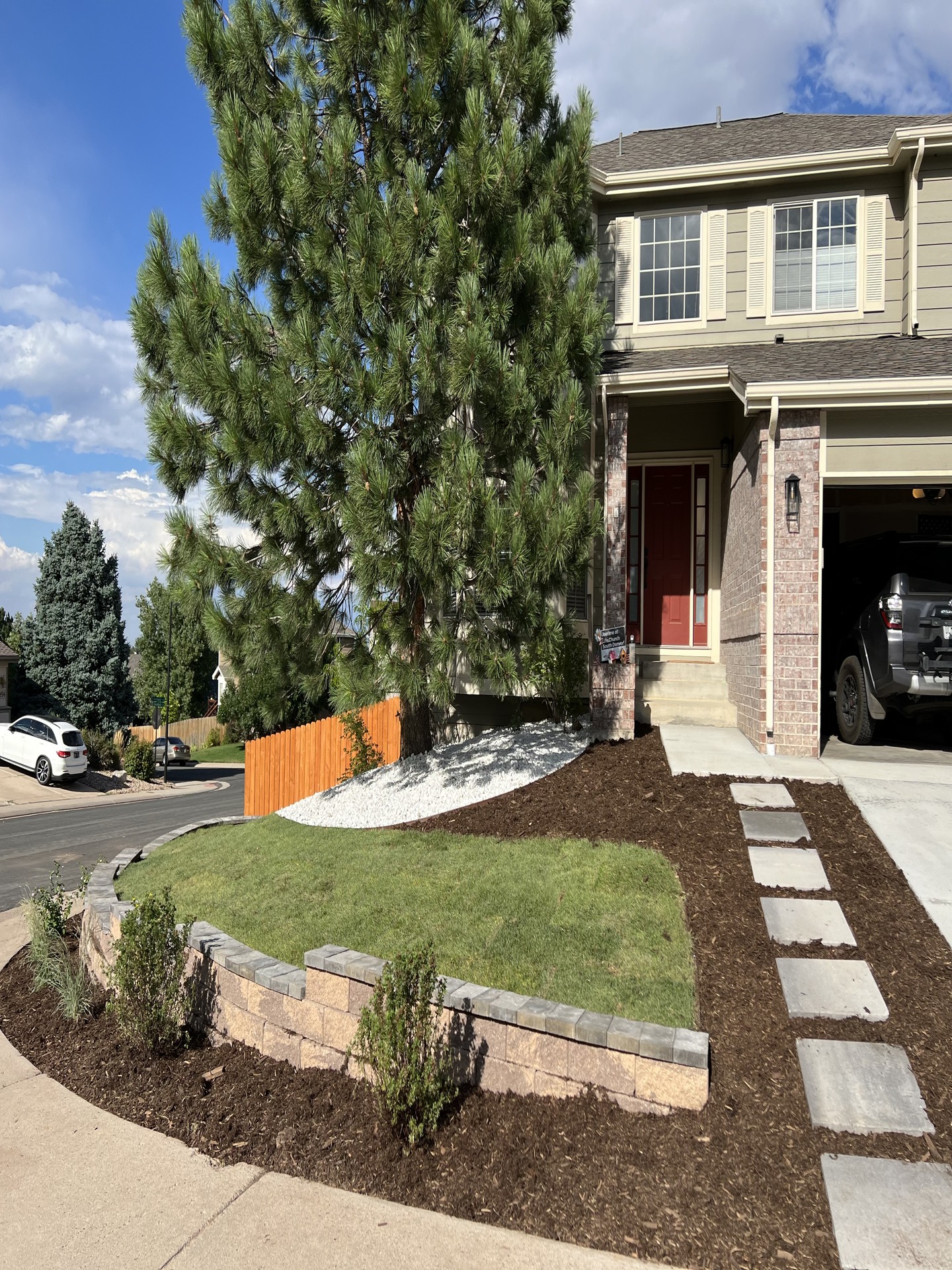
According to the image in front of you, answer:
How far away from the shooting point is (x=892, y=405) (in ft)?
26.9

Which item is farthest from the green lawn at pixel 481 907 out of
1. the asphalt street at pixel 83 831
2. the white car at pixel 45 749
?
the white car at pixel 45 749

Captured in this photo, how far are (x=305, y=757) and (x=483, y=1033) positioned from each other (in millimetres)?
8154

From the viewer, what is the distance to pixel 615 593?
9203mm

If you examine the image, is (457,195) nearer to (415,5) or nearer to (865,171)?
(415,5)

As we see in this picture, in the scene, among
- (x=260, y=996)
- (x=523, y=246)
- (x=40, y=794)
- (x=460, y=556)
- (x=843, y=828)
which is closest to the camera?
(x=260, y=996)

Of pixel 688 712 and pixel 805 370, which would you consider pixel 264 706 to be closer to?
pixel 688 712

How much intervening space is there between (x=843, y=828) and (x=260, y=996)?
160 inches

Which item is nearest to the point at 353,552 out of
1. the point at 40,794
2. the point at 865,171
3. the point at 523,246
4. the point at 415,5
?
the point at 523,246

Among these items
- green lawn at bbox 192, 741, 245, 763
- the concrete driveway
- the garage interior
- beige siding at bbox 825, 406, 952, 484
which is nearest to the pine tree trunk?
the concrete driveway

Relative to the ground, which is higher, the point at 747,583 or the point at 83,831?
the point at 747,583

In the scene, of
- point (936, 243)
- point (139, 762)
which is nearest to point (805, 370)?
point (936, 243)

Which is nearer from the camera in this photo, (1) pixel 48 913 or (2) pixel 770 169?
(1) pixel 48 913

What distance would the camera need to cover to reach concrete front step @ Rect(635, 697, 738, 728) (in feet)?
31.8

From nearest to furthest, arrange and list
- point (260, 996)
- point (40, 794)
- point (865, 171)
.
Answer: point (260, 996)
point (865, 171)
point (40, 794)
